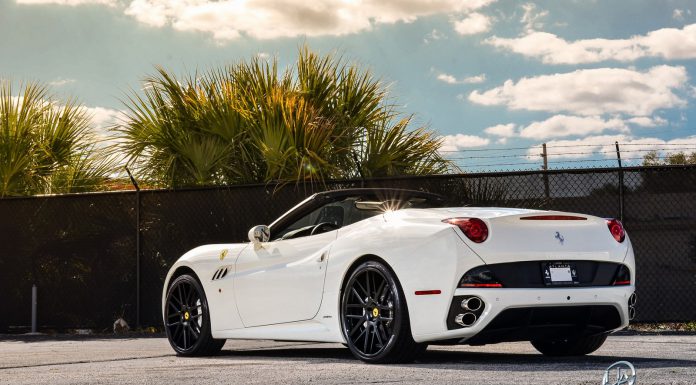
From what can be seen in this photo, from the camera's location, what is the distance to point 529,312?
6.58 metres

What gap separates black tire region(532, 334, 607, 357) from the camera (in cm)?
763

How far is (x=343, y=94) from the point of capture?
53.3 ft

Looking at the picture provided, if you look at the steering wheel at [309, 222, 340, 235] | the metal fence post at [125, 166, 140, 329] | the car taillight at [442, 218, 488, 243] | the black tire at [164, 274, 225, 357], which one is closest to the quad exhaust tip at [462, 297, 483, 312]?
the car taillight at [442, 218, 488, 243]

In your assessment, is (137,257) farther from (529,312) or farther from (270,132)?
(529,312)

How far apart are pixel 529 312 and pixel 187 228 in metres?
7.86

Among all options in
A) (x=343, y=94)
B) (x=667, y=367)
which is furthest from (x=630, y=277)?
(x=343, y=94)

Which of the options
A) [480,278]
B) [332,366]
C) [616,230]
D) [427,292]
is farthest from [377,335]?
[616,230]

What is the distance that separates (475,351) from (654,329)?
3735 mm

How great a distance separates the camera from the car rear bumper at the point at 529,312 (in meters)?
6.50

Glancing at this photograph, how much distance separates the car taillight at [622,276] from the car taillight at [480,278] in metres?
1.01

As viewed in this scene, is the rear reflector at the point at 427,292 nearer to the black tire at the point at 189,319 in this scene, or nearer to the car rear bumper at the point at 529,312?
the car rear bumper at the point at 529,312

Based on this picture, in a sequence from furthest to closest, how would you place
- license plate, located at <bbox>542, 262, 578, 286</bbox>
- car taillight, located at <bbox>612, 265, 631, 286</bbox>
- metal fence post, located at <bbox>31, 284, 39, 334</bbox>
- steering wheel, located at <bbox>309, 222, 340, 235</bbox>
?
1. metal fence post, located at <bbox>31, 284, 39, 334</bbox>
2. steering wheel, located at <bbox>309, 222, 340, 235</bbox>
3. car taillight, located at <bbox>612, 265, 631, 286</bbox>
4. license plate, located at <bbox>542, 262, 578, 286</bbox>

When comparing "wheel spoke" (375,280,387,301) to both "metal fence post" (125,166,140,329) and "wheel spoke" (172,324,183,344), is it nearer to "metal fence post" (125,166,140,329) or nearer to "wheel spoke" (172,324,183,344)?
"wheel spoke" (172,324,183,344)

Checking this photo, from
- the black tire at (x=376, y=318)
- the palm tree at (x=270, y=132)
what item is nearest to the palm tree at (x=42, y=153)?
the palm tree at (x=270, y=132)
